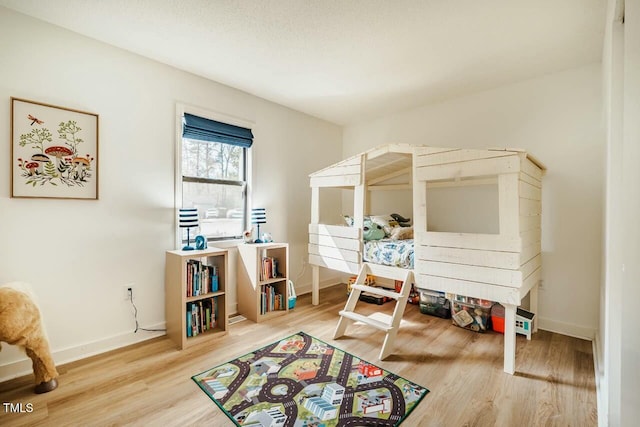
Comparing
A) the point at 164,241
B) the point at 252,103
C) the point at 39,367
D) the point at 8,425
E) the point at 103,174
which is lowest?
the point at 8,425

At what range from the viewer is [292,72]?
9.40ft

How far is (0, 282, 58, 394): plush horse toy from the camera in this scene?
1663 millimetres

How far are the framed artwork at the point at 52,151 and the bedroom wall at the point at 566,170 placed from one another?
3951 mm

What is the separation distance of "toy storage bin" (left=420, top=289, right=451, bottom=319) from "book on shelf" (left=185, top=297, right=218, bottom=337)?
227 cm

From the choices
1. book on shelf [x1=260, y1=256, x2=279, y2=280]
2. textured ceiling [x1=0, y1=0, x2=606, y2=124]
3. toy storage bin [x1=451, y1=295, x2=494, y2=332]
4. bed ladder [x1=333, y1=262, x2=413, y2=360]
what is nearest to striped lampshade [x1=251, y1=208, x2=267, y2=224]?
book on shelf [x1=260, y1=256, x2=279, y2=280]

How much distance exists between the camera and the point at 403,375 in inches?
81.0

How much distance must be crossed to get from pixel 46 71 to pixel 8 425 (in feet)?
7.65

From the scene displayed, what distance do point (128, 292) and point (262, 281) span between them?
1.22 metres

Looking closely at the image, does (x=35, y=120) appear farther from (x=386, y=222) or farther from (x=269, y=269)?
(x=386, y=222)

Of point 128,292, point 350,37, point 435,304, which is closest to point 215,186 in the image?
point 128,292

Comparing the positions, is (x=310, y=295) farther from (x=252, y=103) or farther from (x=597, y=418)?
(x=597, y=418)

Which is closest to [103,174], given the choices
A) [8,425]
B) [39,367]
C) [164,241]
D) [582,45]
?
[164,241]

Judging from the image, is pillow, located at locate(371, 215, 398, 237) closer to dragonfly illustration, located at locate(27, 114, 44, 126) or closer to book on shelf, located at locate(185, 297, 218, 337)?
book on shelf, located at locate(185, 297, 218, 337)

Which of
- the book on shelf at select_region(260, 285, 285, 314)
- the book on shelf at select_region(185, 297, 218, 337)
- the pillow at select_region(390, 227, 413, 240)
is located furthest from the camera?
the pillow at select_region(390, 227, 413, 240)
